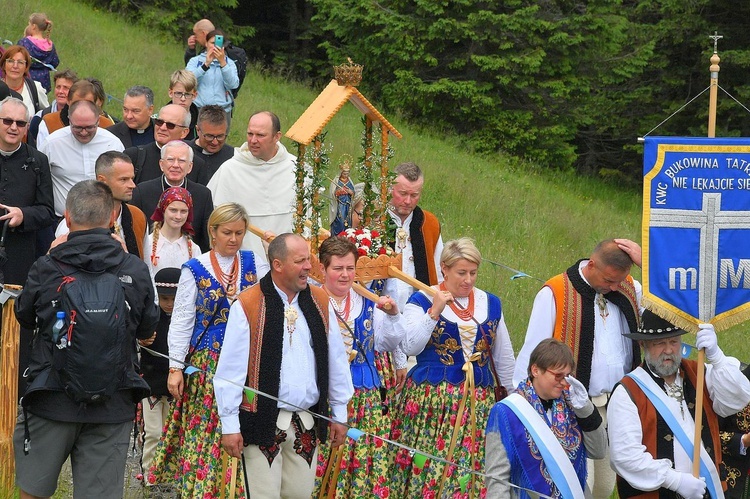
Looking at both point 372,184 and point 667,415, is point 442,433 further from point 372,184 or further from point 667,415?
point 372,184

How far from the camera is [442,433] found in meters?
7.54

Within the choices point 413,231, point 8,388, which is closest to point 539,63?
point 413,231

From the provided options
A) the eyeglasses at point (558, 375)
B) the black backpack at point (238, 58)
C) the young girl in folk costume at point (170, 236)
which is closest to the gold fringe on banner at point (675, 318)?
the eyeglasses at point (558, 375)

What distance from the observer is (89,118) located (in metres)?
9.09

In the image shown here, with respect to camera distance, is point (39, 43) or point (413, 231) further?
point (39, 43)

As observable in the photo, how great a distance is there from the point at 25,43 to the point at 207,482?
8822 millimetres

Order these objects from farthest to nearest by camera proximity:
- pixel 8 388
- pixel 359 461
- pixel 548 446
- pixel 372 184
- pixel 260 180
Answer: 1. pixel 260 180
2. pixel 372 184
3. pixel 359 461
4. pixel 8 388
5. pixel 548 446

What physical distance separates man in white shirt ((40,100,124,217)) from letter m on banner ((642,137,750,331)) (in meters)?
4.56

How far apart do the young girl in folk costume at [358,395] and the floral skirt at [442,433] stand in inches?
8.6

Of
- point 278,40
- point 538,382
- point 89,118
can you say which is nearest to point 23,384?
point 89,118

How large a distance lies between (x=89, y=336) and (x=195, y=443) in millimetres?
1825

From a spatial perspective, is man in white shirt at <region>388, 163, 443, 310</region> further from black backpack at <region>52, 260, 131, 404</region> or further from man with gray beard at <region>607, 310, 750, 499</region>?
black backpack at <region>52, 260, 131, 404</region>

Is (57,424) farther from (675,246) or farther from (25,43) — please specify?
(25,43)

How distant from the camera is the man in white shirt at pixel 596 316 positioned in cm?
745
